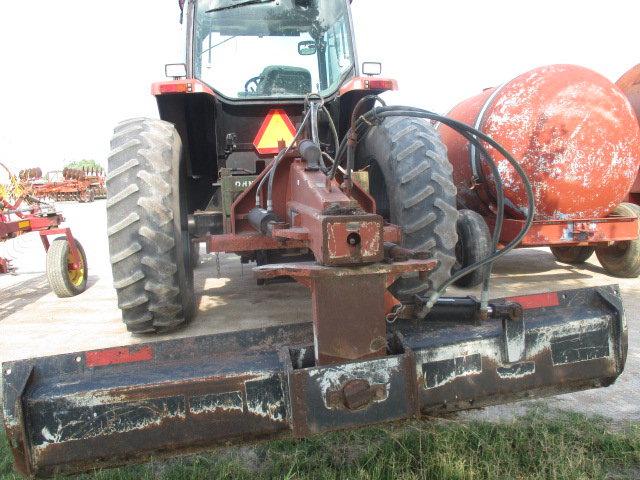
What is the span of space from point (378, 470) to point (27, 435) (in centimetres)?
117

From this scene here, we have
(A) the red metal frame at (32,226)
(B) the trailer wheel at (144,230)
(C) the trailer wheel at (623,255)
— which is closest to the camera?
(B) the trailer wheel at (144,230)

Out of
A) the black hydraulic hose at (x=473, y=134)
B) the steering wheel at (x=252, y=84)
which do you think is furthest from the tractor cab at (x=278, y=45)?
the black hydraulic hose at (x=473, y=134)

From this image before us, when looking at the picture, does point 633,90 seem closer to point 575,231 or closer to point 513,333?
point 575,231

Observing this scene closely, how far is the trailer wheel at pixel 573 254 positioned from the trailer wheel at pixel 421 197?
368 cm

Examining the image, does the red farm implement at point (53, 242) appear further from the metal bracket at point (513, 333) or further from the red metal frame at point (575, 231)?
the metal bracket at point (513, 333)

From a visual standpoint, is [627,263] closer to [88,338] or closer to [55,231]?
[88,338]

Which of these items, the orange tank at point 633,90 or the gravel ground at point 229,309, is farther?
the orange tank at point 633,90

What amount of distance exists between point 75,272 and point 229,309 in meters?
2.33

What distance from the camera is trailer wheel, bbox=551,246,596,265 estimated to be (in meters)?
5.74

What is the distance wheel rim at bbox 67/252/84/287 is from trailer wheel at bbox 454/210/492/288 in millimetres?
4036

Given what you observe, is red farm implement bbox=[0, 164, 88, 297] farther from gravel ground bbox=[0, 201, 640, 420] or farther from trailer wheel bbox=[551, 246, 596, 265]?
trailer wheel bbox=[551, 246, 596, 265]

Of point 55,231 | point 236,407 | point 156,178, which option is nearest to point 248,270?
point 55,231

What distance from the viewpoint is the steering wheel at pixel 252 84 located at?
386 cm

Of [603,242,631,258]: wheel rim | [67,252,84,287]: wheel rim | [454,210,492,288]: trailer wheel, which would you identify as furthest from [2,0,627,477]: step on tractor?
[603,242,631,258]: wheel rim
